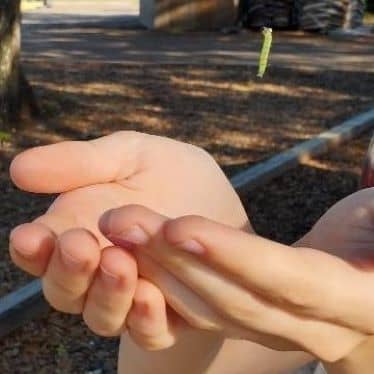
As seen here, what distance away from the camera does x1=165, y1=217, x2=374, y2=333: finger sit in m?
0.73

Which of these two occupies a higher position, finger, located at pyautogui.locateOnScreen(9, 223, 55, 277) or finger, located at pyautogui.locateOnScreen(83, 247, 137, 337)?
finger, located at pyautogui.locateOnScreen(9, 223, 55, 277)

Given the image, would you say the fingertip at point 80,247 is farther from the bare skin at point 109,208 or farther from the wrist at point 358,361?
the wrist at point 358,361

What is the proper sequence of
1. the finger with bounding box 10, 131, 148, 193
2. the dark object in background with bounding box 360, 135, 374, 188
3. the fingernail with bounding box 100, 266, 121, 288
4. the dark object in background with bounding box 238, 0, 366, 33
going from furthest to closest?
the dark object in background with bounding box 238, 0, 366, 33, the dark object in background with bounding box 360, 135, 374, 188, the finger with bounding box 10, 131, 148, 193, the fingernail with bounding box 100, 266, 121, 288

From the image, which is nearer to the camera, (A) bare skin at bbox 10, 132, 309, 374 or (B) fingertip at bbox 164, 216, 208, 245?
(B) fingertip at bbox 164, 216, 208, 245

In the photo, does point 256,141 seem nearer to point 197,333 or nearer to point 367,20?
point 197,333

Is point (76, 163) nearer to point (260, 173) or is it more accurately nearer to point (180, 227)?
point (180, 227)

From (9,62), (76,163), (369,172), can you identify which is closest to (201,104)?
(9,62)

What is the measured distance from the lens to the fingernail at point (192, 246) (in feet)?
2.36

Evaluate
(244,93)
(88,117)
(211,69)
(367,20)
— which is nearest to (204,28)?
(367,20)

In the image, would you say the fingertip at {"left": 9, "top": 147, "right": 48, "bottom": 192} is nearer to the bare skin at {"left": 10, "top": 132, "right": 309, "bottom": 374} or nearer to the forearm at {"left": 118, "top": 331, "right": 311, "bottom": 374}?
the bare skin at {"left": 10, "top": 132, "right": 309, "bottom": 374}

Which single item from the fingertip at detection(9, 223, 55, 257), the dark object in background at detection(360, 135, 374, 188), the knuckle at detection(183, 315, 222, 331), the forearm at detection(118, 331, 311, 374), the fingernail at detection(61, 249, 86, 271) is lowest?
the forearm at detection(118, 331, 311, 374)

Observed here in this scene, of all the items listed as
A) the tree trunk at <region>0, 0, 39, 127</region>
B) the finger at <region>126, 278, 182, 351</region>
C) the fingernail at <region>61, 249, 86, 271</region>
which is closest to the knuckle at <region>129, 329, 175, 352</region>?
the finger at <region>126, 278, 182, 351</region>

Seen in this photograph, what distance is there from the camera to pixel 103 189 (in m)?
1.00

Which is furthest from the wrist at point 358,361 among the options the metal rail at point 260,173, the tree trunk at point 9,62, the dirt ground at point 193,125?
the tree trunk at point 9,62
